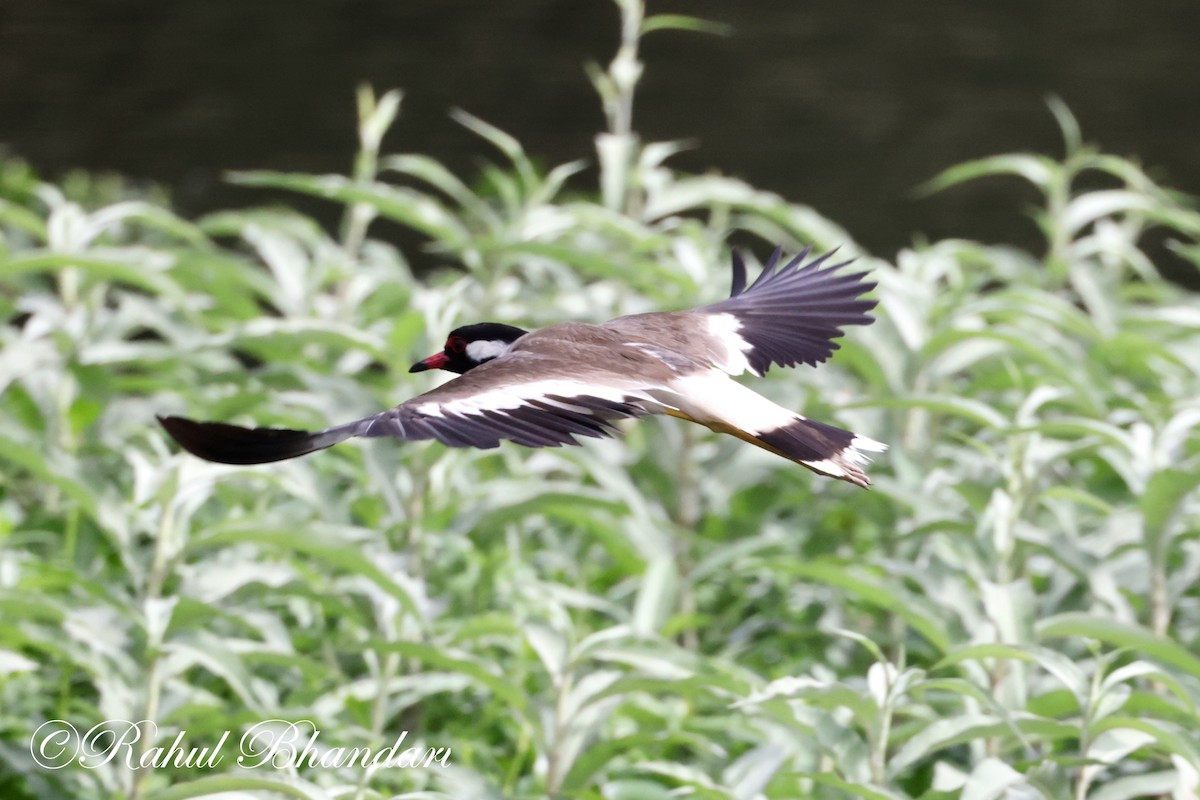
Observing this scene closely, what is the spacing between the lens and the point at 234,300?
382 cm

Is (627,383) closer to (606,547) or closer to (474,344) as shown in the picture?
(474,344)

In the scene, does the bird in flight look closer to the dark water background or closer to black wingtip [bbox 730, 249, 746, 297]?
black wingtip [bbox 730, 249, 746, 297]

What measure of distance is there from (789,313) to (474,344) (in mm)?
512

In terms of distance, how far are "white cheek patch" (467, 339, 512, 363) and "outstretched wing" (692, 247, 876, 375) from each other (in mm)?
328

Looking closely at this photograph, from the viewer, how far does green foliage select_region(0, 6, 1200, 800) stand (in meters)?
2.29

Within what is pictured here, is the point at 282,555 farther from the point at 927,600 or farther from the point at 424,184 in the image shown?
the point at 424,184

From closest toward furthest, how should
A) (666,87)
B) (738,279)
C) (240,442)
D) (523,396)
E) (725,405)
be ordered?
(240,442), (523,396), (725,405), (738,279), (666,87)

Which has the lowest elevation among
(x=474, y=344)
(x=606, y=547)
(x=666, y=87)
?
(x=606, y=547)

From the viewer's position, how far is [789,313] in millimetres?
2201

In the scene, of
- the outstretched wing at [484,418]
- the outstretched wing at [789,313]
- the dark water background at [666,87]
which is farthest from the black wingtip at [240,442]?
the dark water background at [666,87]

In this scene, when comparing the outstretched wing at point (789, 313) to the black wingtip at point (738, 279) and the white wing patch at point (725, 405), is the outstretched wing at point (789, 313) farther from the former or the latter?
the white wing patch at point (725, 405)

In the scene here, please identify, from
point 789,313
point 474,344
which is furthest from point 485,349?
point 789,313

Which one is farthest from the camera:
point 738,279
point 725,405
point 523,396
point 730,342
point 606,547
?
point 606,547

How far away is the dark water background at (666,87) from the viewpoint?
19.7ft
